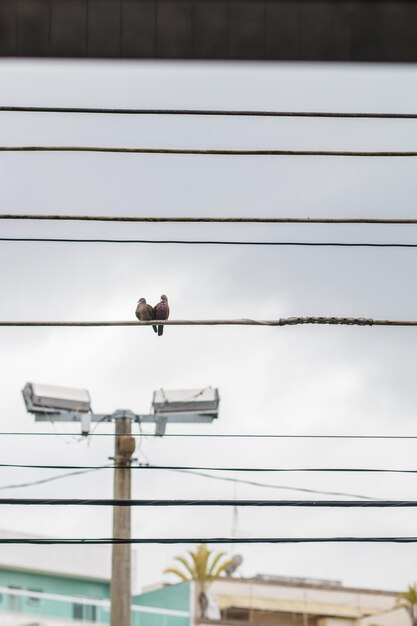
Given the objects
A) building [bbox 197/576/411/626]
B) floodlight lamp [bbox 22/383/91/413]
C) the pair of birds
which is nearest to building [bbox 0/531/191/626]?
building [bbox 197/576/411/626]

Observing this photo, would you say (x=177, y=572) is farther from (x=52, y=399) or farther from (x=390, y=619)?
(x=52, y=399)

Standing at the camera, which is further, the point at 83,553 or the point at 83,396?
the point at 83,553

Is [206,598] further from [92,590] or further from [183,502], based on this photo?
[183,502]

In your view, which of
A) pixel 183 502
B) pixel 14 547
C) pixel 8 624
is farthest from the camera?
pixel 14 547

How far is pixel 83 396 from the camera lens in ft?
69.6

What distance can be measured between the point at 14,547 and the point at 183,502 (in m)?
29.9

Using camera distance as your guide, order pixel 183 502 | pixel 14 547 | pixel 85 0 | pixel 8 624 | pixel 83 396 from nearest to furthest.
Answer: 1. pixel 85 0
2. pixel 183 502
3. pixel 83 396
4. pixel 8 624
5. pixel 14 547

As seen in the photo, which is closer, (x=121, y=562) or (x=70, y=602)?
(x=121, y=562)

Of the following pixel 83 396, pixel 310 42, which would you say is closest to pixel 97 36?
pixel 310 42

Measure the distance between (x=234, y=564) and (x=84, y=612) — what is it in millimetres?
10212

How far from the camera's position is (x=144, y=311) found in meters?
15.3

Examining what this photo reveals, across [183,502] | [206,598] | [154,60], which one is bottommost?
[183,502]

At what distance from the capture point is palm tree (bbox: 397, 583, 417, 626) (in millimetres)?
41812

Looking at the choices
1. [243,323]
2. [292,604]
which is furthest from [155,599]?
[243,323]
